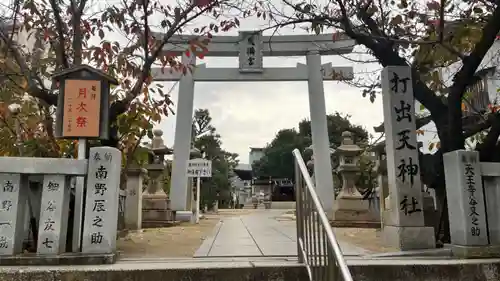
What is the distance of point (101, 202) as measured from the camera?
4.44 meters

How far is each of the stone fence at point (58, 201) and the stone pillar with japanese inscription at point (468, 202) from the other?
3929 mm

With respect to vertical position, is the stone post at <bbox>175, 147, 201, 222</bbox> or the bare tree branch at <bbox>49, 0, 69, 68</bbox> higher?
the bare tree branch at <bbox>49, 0, 69, 68</bbox>

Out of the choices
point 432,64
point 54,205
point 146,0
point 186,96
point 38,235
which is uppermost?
point 186,96

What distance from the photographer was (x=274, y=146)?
45719mm

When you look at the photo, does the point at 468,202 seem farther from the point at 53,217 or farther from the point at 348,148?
the point at 348,148

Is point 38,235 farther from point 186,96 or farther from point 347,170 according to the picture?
point 186,96

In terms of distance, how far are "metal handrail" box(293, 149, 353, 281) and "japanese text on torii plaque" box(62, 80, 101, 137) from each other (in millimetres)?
2425

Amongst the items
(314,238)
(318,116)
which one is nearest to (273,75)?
(318,116)

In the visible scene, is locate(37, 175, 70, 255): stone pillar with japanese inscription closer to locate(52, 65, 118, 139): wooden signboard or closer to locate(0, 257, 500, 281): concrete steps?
locate(0, 257, 500, 281): concrete steps

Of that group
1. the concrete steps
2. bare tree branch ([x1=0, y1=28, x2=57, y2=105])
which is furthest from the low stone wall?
the concrete steps

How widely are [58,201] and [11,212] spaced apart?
458 mm

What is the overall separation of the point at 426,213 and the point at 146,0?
17.5ft

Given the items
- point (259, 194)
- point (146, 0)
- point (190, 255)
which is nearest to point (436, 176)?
point (190, 255)

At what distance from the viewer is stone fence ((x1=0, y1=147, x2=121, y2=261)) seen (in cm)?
425
